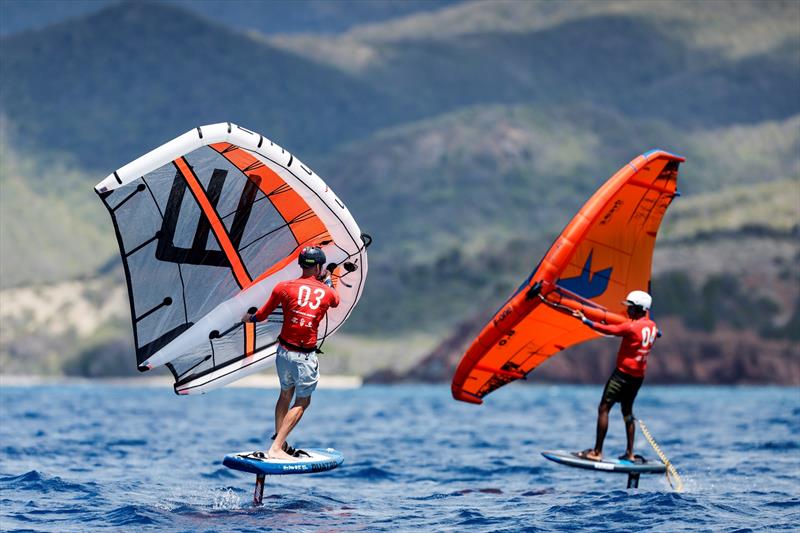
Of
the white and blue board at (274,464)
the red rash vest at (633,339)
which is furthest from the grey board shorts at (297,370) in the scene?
the red rash vest at (633,339)

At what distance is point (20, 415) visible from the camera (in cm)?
5619

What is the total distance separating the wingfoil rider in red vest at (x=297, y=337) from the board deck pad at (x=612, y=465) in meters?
4.23

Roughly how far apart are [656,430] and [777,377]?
343 ft

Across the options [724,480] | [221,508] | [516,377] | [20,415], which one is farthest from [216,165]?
[20,415]

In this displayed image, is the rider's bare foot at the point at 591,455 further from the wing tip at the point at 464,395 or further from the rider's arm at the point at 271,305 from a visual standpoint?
the rider's arm at the point at 271,305

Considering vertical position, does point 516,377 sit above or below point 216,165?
below

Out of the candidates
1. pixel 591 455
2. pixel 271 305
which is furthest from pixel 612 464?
pixel 271 305

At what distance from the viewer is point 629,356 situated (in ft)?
69.5

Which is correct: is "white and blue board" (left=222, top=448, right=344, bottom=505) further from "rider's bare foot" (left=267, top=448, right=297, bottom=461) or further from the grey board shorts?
the grey board shorts

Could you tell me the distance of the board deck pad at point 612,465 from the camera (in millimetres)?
20812

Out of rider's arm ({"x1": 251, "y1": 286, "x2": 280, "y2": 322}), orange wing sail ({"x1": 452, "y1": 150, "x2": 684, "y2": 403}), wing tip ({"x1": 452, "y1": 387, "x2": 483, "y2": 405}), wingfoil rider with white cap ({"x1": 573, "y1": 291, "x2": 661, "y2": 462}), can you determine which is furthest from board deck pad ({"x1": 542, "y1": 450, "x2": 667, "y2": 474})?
rider's arm ({"x1": 251, "y1": 286, "x2": 280, "y2": 322})

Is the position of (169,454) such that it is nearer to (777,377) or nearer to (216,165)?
(216,165)

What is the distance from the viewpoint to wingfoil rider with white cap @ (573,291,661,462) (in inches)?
828

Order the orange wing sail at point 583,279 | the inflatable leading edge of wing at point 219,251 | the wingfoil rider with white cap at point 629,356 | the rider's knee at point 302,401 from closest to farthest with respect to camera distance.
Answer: the rider's knee at point 302,401 → the orange wing sail at point 583,279 → the wingfoil rider with white cap at point 629,356 → the inflatable leading edge of wing at point 219,251
